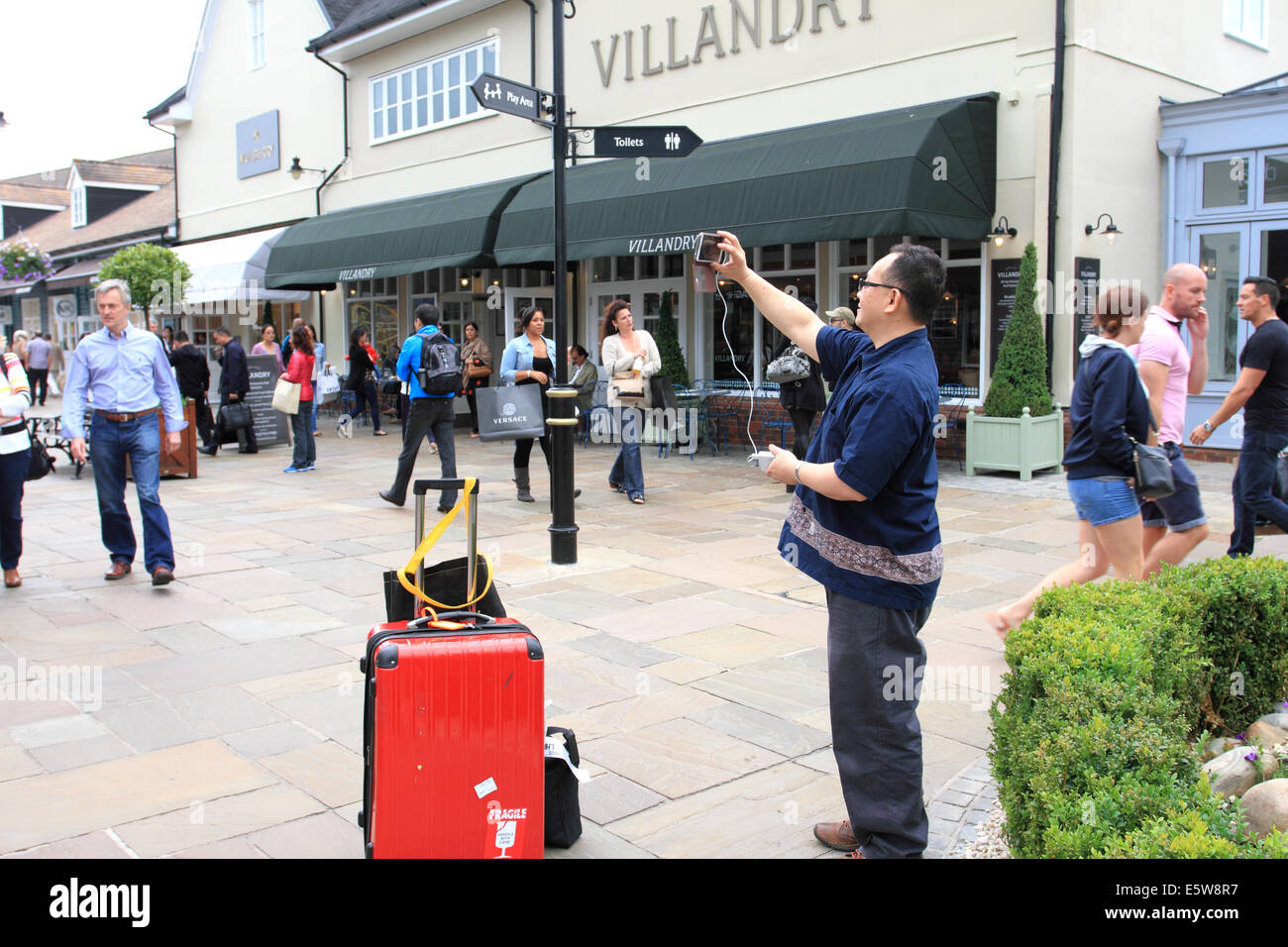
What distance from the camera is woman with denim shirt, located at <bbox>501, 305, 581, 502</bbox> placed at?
33.5 ft

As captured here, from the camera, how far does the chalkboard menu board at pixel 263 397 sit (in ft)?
52.1

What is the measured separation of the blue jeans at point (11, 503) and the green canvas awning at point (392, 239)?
10.2 m

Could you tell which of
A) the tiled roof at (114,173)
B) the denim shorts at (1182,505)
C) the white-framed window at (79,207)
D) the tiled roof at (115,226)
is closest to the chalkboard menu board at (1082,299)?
the denim shorts at (1182,505)

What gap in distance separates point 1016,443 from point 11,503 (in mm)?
9211

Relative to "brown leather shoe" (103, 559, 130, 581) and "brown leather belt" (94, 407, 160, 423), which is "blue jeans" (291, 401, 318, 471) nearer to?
"brown leather shoe" (103, 559, 130, 581)

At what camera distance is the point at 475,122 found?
61.8 ft

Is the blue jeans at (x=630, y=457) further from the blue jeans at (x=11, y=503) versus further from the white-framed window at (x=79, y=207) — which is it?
the white-framed window at (x=79, y=207)

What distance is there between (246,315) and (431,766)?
25354mm

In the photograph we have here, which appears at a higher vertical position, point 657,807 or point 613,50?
point 613,50

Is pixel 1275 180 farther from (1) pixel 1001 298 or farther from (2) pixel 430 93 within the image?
(2) pixel 430 93

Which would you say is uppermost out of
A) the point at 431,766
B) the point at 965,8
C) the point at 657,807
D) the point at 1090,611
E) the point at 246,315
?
the point at 965,8

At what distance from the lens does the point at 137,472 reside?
23.2 ft

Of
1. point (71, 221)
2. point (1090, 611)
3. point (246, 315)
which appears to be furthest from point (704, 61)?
point (71, 221)
